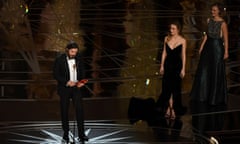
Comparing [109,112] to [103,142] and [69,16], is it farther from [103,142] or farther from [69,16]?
[69,16]

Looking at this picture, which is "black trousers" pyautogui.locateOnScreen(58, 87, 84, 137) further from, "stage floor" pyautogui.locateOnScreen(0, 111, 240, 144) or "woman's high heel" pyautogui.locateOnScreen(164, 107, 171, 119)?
"woman's high heel" pyautogui.locateOnScreen(164, 107, 171, 119)

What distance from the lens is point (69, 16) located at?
58.3 feet

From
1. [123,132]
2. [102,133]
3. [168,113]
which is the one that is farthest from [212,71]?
[102,133]

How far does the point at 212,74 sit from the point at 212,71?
0.16 ft

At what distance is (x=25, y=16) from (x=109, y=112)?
29.0 ft

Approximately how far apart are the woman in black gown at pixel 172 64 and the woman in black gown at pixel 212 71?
75 centimetres

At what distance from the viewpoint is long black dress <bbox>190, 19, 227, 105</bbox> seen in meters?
9.98

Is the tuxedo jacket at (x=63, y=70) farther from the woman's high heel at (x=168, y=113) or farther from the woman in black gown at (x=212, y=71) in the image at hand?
the woman in black gown at (x=212, y=71)

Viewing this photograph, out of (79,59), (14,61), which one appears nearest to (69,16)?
(14,61)

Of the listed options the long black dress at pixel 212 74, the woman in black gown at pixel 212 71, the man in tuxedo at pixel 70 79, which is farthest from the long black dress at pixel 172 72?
the man in tuxedo at pixel 70 79

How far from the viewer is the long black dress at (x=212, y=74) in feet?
32.7

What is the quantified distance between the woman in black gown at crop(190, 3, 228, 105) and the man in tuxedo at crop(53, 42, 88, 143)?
306cm

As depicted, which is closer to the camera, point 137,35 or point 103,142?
point 103,142

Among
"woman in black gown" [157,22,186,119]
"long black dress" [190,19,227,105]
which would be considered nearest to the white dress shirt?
"woman in black gown" [157,22,186,119]
